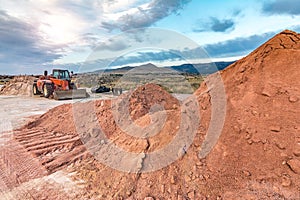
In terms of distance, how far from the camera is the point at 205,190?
3439 millimetres

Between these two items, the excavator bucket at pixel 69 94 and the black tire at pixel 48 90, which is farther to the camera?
the black tire at pixel 48 90

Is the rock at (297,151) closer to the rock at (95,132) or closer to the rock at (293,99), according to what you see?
the rock at (293,99)

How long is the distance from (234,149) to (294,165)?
0.85m

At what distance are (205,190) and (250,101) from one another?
1.79 metres

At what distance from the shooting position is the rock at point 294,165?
3184mm

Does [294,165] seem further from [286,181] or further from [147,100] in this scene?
[147,100]

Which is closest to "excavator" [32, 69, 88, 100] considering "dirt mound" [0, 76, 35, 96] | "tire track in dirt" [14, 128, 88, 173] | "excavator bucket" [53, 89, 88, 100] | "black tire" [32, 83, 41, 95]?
"excavator bucket" [53, 89, 88, 100]

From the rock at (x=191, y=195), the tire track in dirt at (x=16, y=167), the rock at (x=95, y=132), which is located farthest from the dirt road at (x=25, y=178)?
the rock at (x=191, y=195)

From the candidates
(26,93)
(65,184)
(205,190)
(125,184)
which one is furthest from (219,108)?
(26,93)

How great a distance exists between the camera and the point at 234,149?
12.4 ft

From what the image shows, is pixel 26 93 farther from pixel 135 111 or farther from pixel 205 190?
pixel 205 190

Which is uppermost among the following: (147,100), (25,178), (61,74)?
(61,74)

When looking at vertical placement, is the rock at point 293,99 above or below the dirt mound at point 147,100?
above

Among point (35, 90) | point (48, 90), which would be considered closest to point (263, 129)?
point (48, 90)
